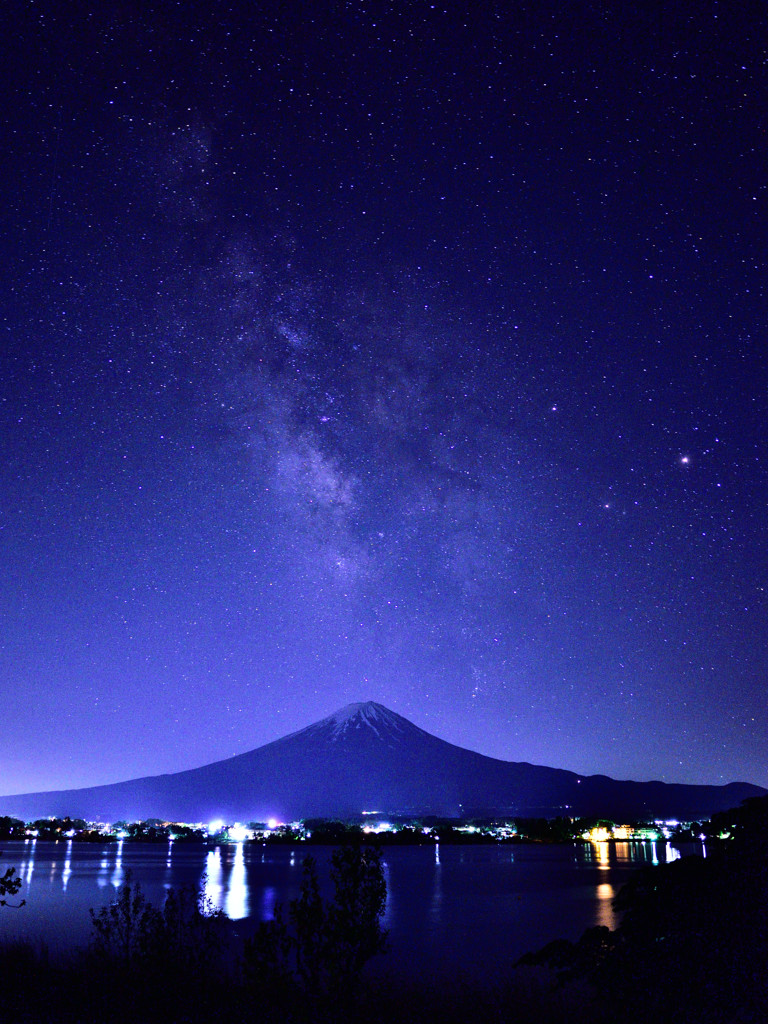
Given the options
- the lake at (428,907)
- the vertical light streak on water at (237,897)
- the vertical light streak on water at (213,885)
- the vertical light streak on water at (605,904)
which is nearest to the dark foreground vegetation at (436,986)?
the lake at (428,907)

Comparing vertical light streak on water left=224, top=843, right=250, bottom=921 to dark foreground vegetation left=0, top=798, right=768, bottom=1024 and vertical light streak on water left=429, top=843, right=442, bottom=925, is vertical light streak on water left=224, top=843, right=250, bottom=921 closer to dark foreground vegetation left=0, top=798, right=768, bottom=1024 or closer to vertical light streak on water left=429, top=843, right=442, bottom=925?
vertical light streak on water left=429, top=843, right=442, bottom=925

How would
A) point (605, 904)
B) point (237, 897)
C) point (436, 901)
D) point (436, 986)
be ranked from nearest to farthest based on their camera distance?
point (436, 986), point (605, 904), point (237, 897), point (436, 901)

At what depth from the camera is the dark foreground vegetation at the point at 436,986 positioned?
294 inches

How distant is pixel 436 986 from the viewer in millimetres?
24531

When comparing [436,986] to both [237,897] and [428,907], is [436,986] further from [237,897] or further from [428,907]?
[237,897]

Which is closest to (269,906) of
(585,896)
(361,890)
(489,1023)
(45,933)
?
(45,933)

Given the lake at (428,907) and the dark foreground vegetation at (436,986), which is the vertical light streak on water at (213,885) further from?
the dark foreground vegetation at (436,986)

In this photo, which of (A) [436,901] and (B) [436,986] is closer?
(B) [436,986]

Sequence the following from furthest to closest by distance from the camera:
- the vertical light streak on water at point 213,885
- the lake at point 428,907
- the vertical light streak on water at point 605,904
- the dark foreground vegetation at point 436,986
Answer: the vertical light streak on water at point 213,885 < the vertical light streak on water at point 605,904 < the lake at point 428,907 < the dark foreground vegetation at point 436,986

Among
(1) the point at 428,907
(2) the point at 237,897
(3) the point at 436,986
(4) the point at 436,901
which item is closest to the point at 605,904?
(1) the point at 428,907

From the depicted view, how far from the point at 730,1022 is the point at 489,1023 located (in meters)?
9.92

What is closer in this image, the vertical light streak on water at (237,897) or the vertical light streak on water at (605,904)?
the vertical light streak on water at (605,904)

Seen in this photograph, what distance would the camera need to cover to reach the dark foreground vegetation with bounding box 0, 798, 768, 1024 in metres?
7.47

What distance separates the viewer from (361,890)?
12.4 m
